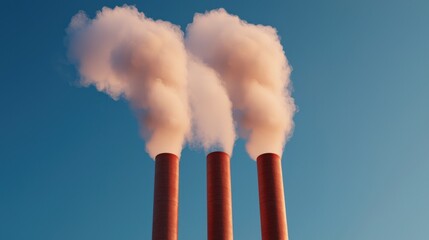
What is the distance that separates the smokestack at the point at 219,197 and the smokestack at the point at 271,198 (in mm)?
2310

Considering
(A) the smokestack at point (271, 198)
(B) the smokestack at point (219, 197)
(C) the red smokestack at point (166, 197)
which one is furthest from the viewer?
(B) the smokestack at point (219, 197)

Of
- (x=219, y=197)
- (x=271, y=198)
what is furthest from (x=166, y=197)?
(x=271, y=198)

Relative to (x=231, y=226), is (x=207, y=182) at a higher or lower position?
higher

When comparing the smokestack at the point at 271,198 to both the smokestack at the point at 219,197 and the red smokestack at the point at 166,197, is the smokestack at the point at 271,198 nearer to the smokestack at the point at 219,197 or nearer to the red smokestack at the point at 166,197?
the smokestack at the point at 219,197

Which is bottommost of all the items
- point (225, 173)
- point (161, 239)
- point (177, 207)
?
point (161, 239)

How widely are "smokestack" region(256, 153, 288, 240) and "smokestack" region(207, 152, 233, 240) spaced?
7.58ft

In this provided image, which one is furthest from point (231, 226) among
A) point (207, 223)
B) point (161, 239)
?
point (161, 239)

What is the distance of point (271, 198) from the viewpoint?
42281 millimetres

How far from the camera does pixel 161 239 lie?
130 ft

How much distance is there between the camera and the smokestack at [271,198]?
40938mm

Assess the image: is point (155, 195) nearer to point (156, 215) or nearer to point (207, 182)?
point (156, 215)

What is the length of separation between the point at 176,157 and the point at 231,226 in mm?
6370

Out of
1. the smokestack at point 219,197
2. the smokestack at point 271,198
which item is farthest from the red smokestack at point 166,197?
the smokestack at point 271,198

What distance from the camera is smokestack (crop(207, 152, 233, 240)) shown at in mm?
41391
